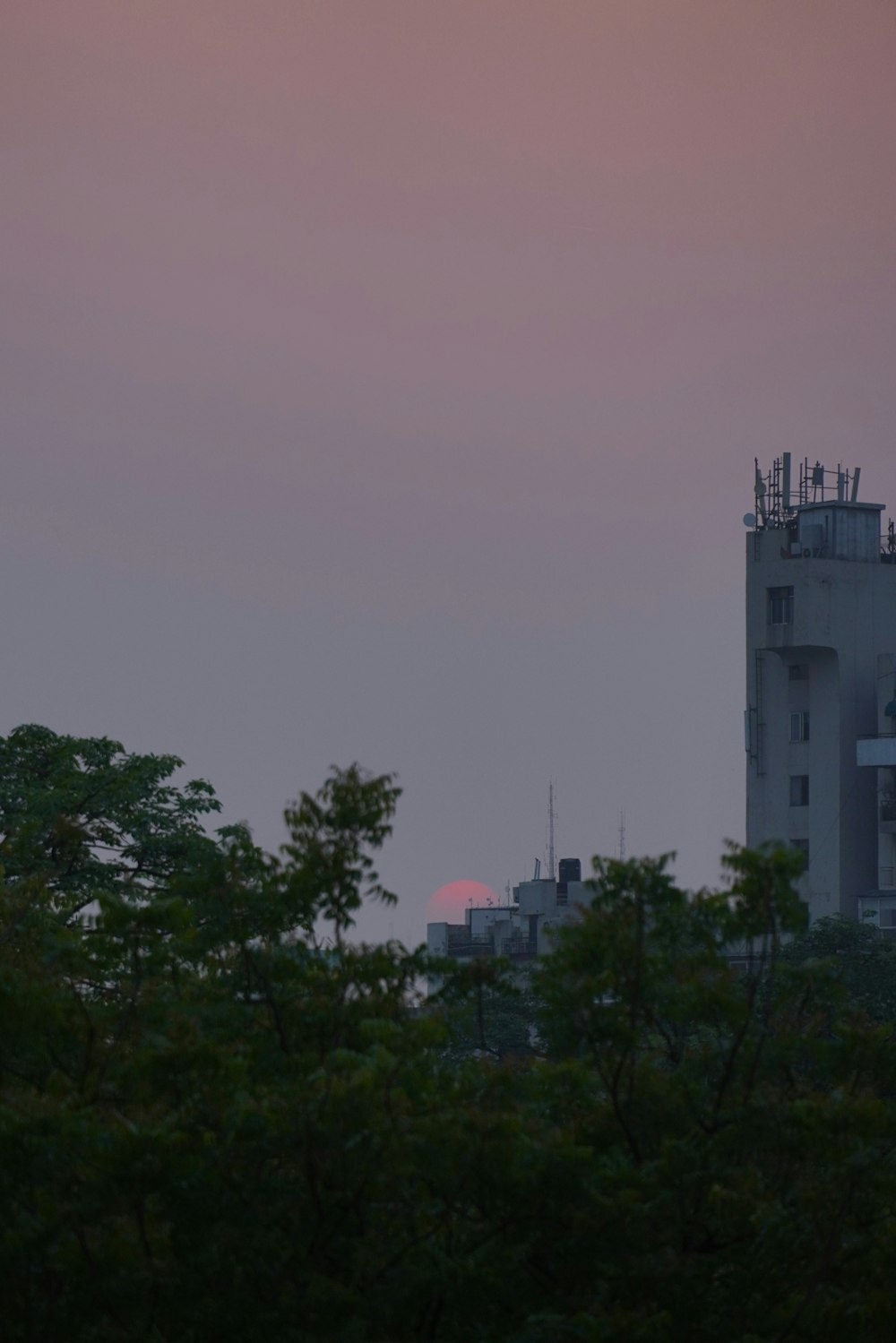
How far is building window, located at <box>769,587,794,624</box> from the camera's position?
89062 millimetres

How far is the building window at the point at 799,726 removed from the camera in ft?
297

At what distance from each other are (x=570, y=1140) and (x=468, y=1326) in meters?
1.16

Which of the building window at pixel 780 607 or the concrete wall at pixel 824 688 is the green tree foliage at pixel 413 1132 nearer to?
the concrete wall at pixel 824 688

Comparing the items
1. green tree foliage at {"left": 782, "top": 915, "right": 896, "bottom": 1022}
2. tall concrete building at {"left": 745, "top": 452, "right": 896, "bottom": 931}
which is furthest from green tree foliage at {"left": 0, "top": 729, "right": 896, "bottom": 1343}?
tall concrete building at {"left": 745, "top": 452, "right": 896, "bottom": 931}

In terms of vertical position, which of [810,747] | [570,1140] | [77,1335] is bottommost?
[77,1335]

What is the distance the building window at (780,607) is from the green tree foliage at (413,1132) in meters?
74.8

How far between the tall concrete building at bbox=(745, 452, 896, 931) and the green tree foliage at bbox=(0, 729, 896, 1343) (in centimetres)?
7388

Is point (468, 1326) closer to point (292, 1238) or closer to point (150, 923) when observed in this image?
point (292, 1238)

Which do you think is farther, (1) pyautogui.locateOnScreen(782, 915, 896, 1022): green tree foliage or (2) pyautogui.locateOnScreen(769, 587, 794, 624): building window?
(2) pyautogui.locateOnScreen(769, 587, 794, 624): building window

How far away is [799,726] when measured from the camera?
90.6 m

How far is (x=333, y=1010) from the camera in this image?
45.5 feet

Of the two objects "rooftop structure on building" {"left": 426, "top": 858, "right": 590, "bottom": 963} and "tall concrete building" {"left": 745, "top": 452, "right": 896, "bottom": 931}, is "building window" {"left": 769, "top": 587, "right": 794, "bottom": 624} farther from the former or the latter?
"rooftop structure on building" {"left": 426, "top": 858, "right": 590, "bottom": 963}

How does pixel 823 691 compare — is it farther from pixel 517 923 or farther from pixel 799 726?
pixel 517 923

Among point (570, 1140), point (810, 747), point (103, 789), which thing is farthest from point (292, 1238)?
point (810, 747)
